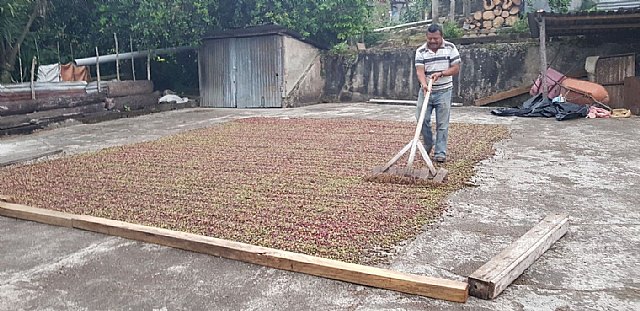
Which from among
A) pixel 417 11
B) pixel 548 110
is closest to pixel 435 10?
pixel 417 11

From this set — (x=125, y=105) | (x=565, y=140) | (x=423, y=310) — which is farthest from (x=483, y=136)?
(x=125, y=105)

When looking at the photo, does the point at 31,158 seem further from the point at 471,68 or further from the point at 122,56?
the point at 471,68

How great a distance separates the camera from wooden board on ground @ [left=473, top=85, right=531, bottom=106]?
34.7 feet

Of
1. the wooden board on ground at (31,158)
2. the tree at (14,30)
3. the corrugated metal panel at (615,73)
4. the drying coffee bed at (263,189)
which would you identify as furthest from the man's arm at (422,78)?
the tree at (14,30)

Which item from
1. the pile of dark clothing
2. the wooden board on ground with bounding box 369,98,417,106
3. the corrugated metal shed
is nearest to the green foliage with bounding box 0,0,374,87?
the corrugated metal shed

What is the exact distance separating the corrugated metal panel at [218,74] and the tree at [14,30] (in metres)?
3.69

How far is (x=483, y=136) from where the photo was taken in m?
6.53

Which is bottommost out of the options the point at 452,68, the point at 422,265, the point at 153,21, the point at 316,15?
the point at 422,265

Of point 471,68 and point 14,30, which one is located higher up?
point 14,30

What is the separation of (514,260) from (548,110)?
731 cm

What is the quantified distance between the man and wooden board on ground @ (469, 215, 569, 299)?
2.13 meters

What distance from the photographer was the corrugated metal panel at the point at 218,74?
12219mm

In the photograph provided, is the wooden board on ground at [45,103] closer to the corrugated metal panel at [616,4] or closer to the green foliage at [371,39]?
the green foliage at [371,39]

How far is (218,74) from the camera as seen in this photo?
12422 millimetres
